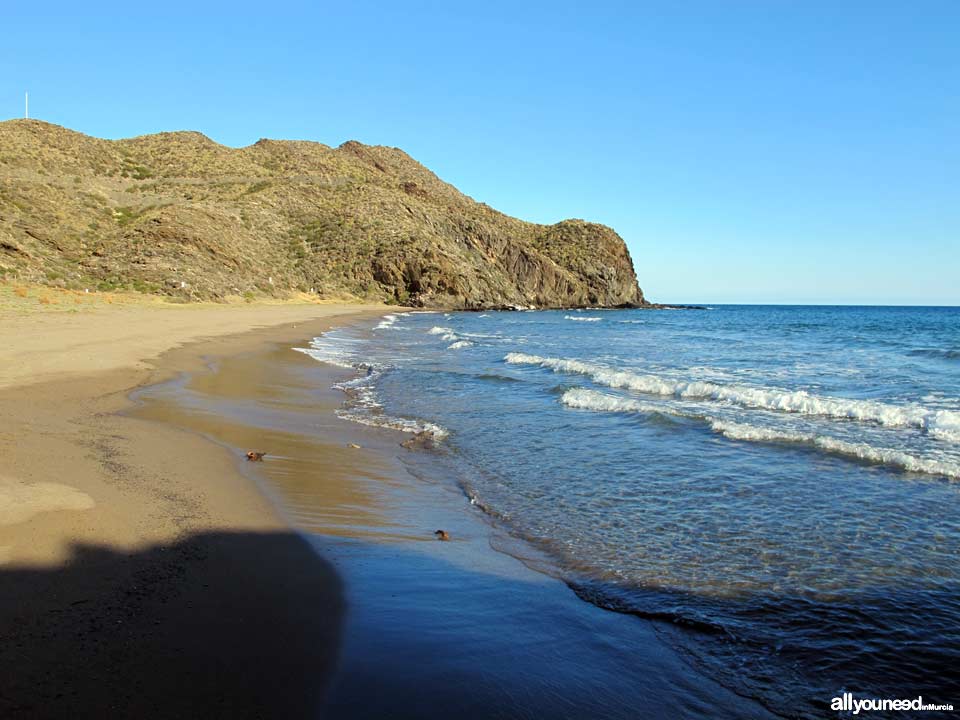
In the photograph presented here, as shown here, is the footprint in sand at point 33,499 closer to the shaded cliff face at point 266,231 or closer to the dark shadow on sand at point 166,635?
the dark shadow on sand at point 166,635

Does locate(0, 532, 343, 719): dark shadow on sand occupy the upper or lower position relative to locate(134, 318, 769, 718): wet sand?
upper

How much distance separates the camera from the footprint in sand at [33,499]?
4234 mm

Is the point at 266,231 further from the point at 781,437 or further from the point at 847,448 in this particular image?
the point at 847,448

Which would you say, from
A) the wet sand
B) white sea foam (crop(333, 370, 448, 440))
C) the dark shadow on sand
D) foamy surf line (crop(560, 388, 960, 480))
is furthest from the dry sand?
foamy surf line (crop(560, 388, 960, 480))

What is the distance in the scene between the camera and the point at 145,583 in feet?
11.9

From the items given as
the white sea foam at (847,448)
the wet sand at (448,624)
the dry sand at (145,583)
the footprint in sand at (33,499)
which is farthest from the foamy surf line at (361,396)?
A: the footprint in sand at (33,499)

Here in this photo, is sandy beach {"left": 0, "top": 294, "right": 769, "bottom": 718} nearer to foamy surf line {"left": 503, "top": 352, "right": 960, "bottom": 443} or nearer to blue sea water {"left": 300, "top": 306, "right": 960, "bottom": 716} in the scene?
blue sea water {"left": 300, "top": 306, "right": 960, "bottom": 716}

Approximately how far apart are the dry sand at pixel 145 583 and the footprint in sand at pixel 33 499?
0.06 feet

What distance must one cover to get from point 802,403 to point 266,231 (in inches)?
2300

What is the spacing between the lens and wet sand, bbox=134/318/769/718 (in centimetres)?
304

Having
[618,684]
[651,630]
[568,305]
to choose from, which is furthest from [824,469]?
[568,305]

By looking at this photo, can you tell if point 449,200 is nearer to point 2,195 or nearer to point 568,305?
point 568,305

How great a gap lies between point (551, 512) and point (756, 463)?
3519 millimetres

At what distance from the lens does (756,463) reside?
8305 millimetres
